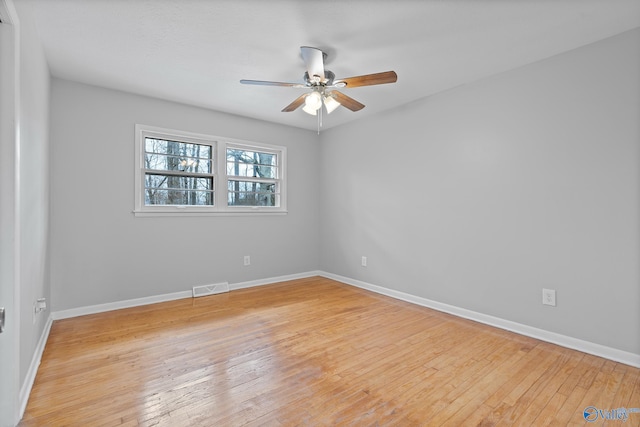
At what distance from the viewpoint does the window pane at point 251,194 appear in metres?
4.23

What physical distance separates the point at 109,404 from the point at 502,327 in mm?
3101

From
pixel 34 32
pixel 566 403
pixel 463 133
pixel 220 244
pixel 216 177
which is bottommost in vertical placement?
pixel 566 403

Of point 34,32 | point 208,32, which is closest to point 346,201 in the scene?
point 208,32

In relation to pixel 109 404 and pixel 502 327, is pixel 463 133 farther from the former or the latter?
pixel 109 404

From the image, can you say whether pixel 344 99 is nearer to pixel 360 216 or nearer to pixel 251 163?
pixel 360 216

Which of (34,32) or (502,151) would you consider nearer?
(34,32)

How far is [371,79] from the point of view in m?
2.31

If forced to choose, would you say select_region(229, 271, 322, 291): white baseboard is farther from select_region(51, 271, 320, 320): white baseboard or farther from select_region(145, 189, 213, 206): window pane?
select_region(145, 189, 213, 206): window pane

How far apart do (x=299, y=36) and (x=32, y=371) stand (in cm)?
289

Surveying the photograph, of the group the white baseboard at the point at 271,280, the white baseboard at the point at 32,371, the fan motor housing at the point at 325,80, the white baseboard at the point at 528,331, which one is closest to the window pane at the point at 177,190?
the white baseboard at the point at 271,280

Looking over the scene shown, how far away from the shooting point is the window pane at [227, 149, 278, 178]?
4203 mm

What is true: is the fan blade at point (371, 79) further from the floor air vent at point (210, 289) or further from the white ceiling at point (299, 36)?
the floor air vent at point (210, 289)

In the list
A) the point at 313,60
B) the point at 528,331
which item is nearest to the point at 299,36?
the point at 313,60

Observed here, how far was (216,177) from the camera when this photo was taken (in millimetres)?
4023
